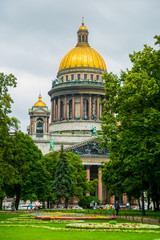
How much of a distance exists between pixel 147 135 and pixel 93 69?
287ft

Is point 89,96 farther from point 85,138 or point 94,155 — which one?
point 94,155

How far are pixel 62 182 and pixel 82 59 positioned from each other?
208 ft

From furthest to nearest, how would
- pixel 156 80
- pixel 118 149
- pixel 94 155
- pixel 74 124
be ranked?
pixel 74 124, pixel 94 155, pixel 118 149, pixel 156 80

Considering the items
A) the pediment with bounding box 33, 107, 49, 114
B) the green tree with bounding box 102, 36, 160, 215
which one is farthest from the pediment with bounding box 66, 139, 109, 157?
the green tree with bounding box 102, 36, 160, 215

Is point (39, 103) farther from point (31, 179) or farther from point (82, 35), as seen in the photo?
point (31, 179)

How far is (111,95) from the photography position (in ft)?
151

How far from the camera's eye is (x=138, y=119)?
38062 millimetres

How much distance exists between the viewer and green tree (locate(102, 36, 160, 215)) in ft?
119

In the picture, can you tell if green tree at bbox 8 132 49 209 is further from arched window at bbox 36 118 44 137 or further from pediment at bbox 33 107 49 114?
arched window at bbox 36 118 44 137

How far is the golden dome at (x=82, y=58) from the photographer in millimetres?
123438

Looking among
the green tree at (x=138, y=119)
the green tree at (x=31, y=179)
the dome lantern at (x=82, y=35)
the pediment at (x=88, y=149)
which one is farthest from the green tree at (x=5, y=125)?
the dome lantern at (x=82, y=35)

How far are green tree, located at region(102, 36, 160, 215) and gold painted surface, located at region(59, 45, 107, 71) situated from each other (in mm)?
77653

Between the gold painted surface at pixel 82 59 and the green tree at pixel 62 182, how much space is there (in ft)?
192

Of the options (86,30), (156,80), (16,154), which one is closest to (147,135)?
(156,80)
